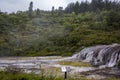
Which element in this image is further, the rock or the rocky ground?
the rock

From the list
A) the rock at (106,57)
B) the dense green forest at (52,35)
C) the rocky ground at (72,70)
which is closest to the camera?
the rocky ground at (72,70)

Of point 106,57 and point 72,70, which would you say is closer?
point 72,70

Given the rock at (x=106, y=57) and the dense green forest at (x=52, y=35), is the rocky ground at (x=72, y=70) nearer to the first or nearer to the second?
the rock at (x=106, y=57)

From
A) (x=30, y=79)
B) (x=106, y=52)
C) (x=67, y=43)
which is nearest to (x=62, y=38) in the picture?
(x=67, y=43)

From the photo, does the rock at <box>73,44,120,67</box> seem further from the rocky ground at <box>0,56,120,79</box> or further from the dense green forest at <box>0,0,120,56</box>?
the dense green forest at <box>0,0,120,56</box>

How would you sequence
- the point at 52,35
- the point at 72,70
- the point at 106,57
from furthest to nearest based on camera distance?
the point at 52,35 → the point at 106,57 → the point at 72,70

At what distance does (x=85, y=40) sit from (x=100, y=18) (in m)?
33.9

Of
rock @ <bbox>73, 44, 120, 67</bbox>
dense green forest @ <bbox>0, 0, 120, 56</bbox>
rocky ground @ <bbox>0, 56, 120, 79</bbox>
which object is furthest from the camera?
dense green forest @ <bbox>0, 0, 120, 56</bbox>

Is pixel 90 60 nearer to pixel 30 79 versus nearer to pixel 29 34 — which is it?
pixel 30 79

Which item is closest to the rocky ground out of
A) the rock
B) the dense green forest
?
the rock

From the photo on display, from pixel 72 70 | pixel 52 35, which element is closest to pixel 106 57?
pixel 72 70

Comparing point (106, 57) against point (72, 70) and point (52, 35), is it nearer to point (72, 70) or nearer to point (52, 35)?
point (72, 70)

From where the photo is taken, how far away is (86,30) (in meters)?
92.6

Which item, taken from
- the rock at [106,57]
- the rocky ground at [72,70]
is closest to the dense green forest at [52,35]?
the rock at [106,57]
